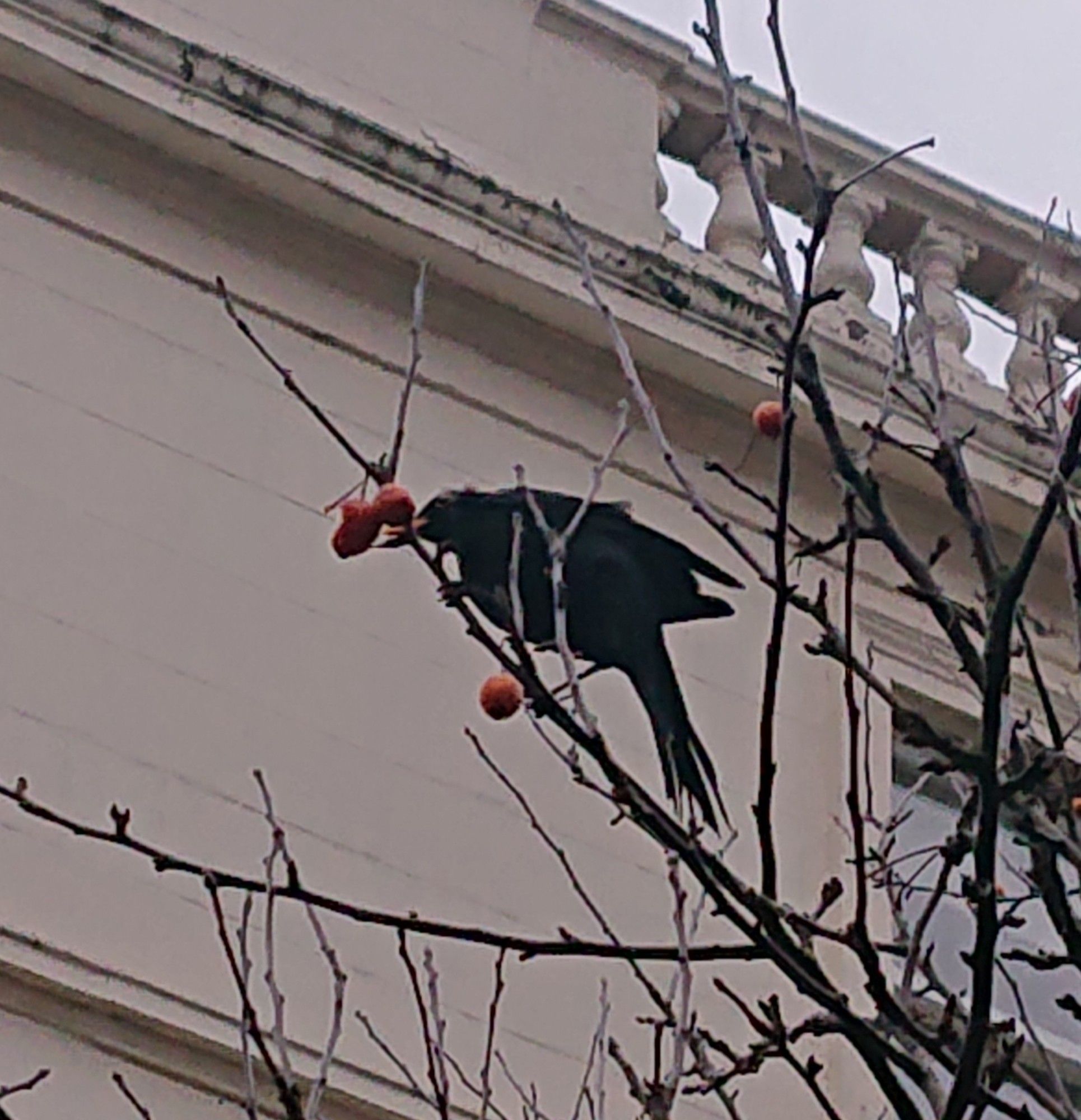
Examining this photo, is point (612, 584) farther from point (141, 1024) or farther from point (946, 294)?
point (141, 1024)

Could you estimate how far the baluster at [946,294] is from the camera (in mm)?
8000

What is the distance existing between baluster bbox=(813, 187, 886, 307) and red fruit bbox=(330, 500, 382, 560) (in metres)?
4.17

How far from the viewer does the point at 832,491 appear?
761 centimetres

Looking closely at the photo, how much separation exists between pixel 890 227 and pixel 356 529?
4701mm

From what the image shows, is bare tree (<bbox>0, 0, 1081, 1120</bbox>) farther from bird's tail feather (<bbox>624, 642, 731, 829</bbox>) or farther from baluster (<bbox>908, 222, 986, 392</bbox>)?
baluster (<bbox>908, 222, 986, 392</bbox>)

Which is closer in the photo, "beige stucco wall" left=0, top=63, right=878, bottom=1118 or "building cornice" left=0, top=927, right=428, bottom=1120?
"building cornice" left=0, top=927, right=428, bottom=1120

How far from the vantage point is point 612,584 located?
6852 mm

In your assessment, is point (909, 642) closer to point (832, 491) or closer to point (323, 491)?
point (832, 491)

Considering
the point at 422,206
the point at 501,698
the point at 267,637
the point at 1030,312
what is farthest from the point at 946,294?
the point at 501,698

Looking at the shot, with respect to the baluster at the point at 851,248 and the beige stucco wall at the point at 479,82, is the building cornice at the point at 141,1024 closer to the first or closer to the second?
the beige stucco wall at the point at 479,82

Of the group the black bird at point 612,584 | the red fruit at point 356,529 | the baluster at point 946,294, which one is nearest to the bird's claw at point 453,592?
the red fruit at point 356,529

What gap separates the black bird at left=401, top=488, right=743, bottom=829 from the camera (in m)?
6.56

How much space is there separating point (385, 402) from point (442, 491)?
12.9 inches

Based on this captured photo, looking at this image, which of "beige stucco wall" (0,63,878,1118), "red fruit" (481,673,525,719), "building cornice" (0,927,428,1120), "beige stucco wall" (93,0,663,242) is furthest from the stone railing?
"red fruit" (481,673,525,719)
